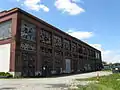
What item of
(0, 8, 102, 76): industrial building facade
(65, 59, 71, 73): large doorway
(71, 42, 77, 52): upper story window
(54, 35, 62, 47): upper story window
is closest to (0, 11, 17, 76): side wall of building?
(0, 8, 102, 76): industrial building facade

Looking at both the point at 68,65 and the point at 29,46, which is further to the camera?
the point at 68,65

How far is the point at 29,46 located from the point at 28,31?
105 inches

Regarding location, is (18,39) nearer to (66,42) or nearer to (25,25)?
(25,25)

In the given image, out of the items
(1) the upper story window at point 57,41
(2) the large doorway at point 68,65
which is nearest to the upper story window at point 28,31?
(1) the upper story window at point 57,41

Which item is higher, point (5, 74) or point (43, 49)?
point (43, 49)

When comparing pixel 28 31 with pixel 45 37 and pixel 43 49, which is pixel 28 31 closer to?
pixel 43 49

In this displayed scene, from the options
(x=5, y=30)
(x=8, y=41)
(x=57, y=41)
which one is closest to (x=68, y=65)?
(x=57, y=41)

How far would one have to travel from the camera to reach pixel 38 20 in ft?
133

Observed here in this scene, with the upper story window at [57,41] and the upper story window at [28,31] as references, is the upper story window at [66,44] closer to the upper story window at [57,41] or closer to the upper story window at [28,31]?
the upper story window at [57,41]

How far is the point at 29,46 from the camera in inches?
1454

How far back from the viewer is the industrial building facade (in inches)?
1330

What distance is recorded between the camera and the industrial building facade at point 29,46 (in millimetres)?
33781

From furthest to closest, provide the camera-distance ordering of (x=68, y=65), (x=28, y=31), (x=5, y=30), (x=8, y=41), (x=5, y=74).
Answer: (x=68, y=65), (x=28, y=31), (x=5, y=30), (x=8, y=41), (x=5, y=74)

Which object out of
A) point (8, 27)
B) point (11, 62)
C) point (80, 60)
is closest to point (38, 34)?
point (8, 27)
